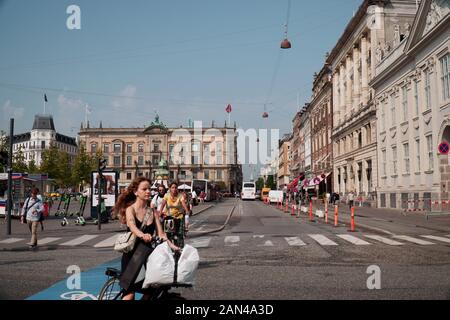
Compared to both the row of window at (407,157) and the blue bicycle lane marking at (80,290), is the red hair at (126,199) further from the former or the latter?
the row of window at (407,157)

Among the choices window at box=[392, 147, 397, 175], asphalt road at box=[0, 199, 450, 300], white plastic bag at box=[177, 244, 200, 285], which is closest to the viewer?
white plastic bag at box=[177, 244, 200, 285]

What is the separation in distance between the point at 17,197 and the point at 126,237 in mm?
27506

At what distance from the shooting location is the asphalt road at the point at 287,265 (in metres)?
7.75

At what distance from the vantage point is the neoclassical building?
101ft

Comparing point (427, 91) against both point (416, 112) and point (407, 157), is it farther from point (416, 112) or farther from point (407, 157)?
point (407, 157)

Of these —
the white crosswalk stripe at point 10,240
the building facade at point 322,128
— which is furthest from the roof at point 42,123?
the white crosswalk stripe at point 10,240

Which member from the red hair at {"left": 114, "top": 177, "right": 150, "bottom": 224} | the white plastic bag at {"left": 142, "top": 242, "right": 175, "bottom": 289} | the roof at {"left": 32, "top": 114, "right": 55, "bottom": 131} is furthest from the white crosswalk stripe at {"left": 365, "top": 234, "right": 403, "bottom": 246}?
the roof at {"left": 32, "top": 114, "right": 55, "bottom": 131}

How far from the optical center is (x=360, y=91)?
53.2m

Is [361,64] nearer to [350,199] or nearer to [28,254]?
[350,199]

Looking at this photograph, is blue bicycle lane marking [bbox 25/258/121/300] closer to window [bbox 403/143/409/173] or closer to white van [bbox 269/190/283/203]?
window [bbox 403/143/409/173]

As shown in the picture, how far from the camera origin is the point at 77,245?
50.4 ft

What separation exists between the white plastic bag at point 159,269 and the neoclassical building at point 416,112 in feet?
81.2

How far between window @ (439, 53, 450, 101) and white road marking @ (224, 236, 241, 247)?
20.0m
